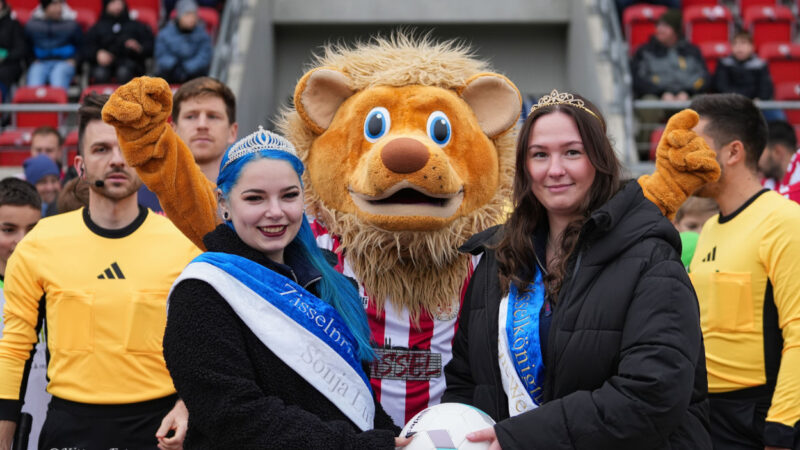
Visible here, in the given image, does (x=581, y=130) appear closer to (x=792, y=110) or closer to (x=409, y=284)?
(x=409, y=284)

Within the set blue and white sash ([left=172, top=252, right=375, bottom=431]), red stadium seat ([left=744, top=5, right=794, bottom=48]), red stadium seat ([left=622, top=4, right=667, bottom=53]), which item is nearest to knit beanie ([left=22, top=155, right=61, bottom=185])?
blue and white sash ([left=172, top=252, right=375, bottom=431])

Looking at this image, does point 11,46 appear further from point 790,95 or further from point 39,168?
point 790,95

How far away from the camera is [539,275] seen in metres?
2.46

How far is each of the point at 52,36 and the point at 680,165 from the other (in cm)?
894

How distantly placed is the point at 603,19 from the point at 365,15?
10.7 feet

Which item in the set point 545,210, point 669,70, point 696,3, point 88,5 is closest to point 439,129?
point 545,210

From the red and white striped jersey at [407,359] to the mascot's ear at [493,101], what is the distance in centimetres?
79

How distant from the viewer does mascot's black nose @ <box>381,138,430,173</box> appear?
303cm

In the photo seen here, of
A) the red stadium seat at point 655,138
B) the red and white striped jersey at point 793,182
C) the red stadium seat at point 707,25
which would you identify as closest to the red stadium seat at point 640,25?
the red stadium seat at point 707,25

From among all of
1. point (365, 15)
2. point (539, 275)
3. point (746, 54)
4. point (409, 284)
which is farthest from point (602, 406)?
point (365, 15)

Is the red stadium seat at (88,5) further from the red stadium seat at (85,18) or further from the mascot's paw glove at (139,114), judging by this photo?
the mascot's paw glove at (139,114)

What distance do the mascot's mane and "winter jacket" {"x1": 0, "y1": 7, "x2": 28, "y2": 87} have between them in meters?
7.56

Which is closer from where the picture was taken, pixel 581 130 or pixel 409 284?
pixel 581 130

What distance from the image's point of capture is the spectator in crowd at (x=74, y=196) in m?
3.70
